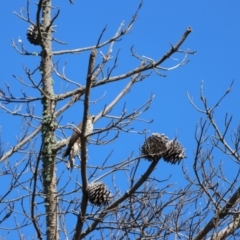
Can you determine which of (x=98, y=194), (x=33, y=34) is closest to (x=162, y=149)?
(x=98, y=194)

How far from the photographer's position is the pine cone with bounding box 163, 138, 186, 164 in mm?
5777

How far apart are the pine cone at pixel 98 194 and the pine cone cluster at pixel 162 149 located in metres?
0.60

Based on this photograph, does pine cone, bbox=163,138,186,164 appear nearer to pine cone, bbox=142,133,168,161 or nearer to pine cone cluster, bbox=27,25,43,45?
pine cone, bbox=142,133,168,161

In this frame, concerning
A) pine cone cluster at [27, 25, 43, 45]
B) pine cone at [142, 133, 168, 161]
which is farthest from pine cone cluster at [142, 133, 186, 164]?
pine cone cluster at [27, 25, 43, 45]

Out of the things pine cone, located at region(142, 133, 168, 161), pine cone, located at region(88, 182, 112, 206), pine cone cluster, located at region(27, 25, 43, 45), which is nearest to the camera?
pine cone, located at region(142, 133, 168, 161)

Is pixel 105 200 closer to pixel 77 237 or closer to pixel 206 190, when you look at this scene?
pixel 77 237

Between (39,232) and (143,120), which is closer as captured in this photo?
(39,232)

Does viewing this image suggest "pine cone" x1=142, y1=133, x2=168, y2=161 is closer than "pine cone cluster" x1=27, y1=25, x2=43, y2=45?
Yes

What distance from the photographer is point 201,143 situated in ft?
19.2

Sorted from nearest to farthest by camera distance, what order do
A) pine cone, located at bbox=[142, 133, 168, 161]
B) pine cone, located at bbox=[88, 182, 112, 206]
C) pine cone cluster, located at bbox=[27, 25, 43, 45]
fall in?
1. pine cone, located at bbox=[142, 133, 168, 161]
2. pine cone, located at bbox=[88, 182, 112, 206]
3. pine cone cluster, located at bbox=[27, 25, 43, 45]

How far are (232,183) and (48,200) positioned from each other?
1968 mm

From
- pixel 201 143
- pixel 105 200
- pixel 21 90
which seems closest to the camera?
pixel 201 143

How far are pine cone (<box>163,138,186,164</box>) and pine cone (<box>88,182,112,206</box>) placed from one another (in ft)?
2.39

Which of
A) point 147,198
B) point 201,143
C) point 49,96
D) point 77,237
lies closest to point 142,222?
point 147,198
